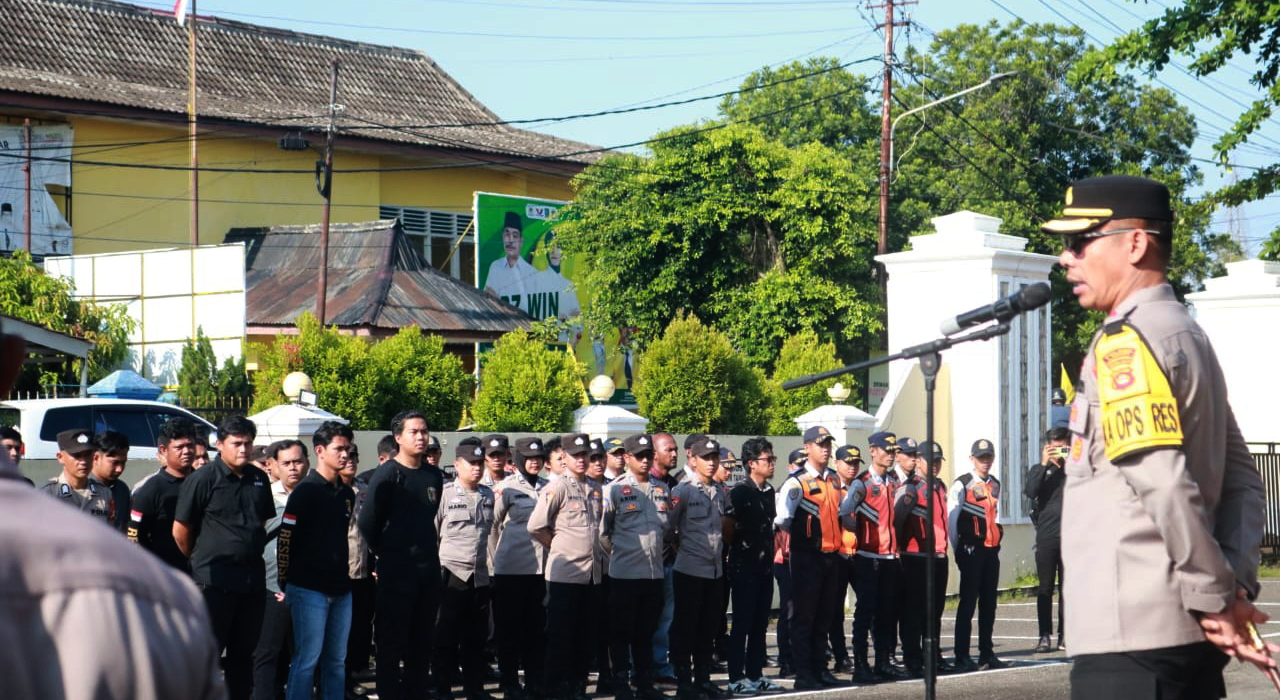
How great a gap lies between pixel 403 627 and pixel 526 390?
1345 centimetres

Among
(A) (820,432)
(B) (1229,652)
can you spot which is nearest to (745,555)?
(A) (820,432)

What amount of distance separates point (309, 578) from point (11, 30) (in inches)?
1335

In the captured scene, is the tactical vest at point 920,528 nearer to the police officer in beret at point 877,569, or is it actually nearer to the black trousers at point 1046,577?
the police officer in beret at point 877,569

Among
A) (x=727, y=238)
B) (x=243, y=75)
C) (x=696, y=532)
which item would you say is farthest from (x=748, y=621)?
(x=243, y=75)

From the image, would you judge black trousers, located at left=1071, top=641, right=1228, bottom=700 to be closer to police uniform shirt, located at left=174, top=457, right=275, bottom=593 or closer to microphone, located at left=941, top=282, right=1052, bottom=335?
microphone, located at left=941, top=282, right=1052, bottom=335

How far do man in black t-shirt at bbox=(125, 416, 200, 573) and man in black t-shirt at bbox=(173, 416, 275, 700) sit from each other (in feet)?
0.51

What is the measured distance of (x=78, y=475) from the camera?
9.45 m

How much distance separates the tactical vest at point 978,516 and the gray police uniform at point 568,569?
4.07 m

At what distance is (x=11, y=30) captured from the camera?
39.1 meters

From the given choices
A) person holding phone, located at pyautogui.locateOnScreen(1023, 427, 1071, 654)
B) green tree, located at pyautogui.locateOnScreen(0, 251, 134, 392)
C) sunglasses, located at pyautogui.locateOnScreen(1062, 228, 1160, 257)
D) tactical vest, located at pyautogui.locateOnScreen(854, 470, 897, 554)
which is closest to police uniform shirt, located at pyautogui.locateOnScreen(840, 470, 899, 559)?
tactical vest, located at pyautogui.locateOnScreen(854, 470, 897, 554)

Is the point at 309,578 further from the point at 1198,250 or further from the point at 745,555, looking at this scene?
the point at 1198,250

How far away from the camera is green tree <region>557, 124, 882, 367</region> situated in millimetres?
36406

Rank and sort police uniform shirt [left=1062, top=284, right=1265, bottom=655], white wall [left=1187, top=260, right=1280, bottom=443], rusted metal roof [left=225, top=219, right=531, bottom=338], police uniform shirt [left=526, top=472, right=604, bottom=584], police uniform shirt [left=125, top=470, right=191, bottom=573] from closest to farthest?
police uniform shirt [left=1062, top=284, right=1265, bottom=655]
police uniform shirt [left=125, top=470, right=191, bottom=573]
police uniform shirt [left=526, top=472, right=604, bottom=584]
white wall [left=1187, top=260, right=1280, bottom=443]
rusted metal roof [left=225, top=219, right=531, bottom=338]

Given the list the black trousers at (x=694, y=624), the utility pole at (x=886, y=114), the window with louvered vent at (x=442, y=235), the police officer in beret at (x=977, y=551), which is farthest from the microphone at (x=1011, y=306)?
the window with louvered vent at (x=442, y=235)
